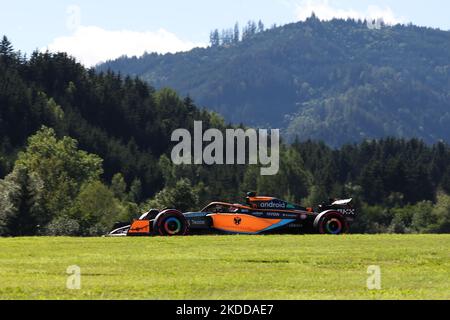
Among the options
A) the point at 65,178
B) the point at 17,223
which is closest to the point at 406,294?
the point at 17,223

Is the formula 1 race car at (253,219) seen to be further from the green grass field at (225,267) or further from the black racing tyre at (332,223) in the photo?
the green grass field at (225,267)

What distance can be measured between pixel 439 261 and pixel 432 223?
155 m

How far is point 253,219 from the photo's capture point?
35281mm

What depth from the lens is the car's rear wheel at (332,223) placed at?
35031mm

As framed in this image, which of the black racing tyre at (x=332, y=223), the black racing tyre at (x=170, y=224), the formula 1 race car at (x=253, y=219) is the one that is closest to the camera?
the black racing tyre at (x=170, y=224)

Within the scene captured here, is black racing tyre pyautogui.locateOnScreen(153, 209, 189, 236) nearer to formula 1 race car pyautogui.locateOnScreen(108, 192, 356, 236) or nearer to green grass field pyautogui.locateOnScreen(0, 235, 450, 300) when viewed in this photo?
formula 1 race car pyautogui.locateOnScreen(108, 192, 356, 236)

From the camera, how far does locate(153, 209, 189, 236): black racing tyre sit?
33.4 m

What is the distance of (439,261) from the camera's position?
76.6ft

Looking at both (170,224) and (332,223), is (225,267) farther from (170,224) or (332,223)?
(332,223)

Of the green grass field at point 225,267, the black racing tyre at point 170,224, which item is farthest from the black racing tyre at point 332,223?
the black racing tyre at point 170,224

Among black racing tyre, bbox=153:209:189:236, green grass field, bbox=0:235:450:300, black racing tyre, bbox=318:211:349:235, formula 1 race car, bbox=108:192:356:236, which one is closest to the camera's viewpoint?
green grass field, bbox=0:235:450:300

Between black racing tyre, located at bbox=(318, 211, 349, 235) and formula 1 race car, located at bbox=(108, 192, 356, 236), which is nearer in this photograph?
formula 1 race car, located at bbox=(108, 192, 356, 236)

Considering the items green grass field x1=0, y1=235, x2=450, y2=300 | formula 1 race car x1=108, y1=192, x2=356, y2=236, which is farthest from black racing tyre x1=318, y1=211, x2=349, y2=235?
green grass field x1=0, y1=235, x2=450, y2=300
